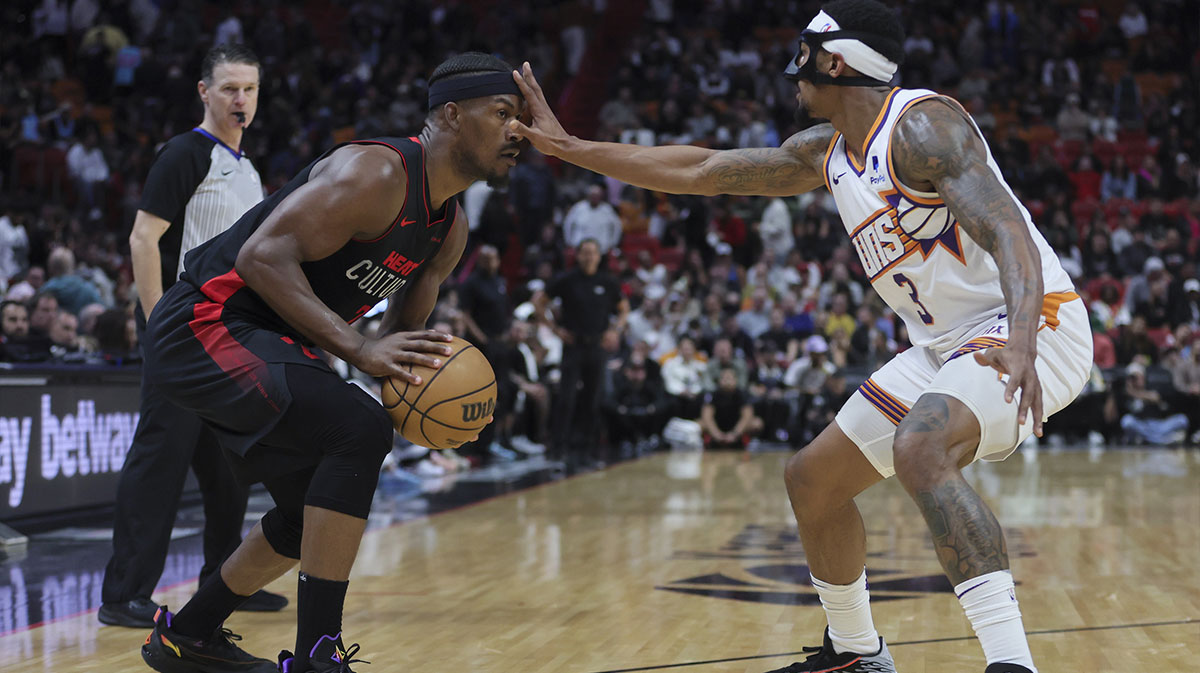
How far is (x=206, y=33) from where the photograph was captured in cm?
2269

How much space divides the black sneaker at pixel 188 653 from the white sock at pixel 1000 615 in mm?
2100

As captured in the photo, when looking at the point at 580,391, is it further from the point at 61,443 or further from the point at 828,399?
the point at 61,443

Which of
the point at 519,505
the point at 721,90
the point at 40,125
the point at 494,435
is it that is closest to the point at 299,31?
the point at 40,125

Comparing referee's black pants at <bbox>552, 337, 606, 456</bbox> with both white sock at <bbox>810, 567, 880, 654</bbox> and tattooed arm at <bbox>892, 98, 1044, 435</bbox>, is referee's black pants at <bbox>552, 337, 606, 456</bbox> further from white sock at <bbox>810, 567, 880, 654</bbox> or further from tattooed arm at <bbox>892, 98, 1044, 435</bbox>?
tattooed arm at <bbox>892, 98, 1044, 435</bbox>

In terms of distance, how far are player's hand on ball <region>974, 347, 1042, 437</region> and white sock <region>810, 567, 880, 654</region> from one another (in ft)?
3.17

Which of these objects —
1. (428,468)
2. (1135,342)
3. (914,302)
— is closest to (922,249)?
(914,302)

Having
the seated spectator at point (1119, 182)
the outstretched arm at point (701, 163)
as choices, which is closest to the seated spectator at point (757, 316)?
the seated spectator at point (1119, 182)

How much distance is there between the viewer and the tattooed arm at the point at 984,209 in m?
2.93

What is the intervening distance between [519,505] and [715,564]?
2.80 meters

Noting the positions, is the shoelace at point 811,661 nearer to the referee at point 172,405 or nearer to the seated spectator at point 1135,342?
the referee at point 172,405

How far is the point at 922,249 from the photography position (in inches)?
135

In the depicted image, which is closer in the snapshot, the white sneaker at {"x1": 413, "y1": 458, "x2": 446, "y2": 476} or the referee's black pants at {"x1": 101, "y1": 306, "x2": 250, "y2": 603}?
the referee's black pants at {"x1": 101, "y1": 306, "x2": 250, "y2": 603}

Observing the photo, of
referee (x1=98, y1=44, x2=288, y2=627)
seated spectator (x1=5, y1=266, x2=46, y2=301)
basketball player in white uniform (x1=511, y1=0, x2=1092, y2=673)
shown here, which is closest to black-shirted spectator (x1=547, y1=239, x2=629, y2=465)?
seated spectator (x1=5, y1=266, x2=46, y2=301)

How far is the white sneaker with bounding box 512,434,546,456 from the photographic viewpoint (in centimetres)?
1292
